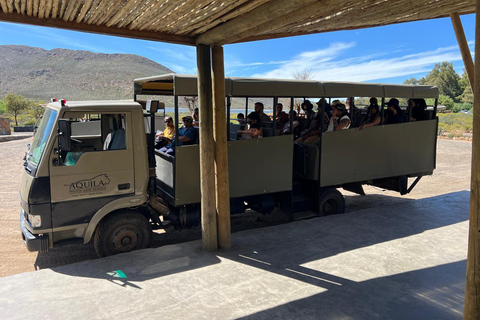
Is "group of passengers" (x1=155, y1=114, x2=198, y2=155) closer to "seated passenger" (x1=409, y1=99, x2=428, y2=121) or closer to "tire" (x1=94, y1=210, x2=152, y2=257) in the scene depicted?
"tire" (x1=94, y1=210, x2=152, y2=257)

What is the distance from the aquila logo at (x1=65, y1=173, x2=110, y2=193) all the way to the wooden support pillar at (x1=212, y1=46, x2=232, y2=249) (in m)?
1.57

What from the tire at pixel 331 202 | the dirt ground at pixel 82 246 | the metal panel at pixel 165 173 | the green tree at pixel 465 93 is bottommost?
the dirt ground at pixel 82 246

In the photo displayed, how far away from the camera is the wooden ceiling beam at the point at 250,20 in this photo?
384 cm

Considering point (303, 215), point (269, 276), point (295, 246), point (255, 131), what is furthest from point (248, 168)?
point (269, 276)

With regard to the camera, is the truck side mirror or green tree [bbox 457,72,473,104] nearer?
the truck side mirror

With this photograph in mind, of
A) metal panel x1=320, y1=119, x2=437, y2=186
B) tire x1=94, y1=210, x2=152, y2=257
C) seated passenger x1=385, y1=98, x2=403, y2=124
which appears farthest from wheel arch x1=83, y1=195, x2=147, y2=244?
seated passenger x1=385, y1=98, x2=403, y2=124

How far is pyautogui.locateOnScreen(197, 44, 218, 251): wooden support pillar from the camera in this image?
504cm

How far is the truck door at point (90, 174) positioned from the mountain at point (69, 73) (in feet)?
244

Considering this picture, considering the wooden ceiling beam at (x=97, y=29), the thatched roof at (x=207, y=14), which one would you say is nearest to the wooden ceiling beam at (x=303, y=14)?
the thatched roof at (x=207, y=14)

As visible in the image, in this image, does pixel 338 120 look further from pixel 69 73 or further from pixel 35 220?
pixel 69 73

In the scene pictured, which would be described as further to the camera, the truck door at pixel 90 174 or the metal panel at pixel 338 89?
the metal panel at pixel 338 89

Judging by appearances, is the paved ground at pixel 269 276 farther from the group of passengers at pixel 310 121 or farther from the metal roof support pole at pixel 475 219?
the group of passengers at pixel 310 121

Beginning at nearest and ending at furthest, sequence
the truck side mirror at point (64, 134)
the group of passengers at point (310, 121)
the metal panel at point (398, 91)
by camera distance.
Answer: the truck side mirror at point (64, 134)
the group of passengers at point (310, 121)
the metal panel at point (398, 91)

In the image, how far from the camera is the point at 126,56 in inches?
6014
